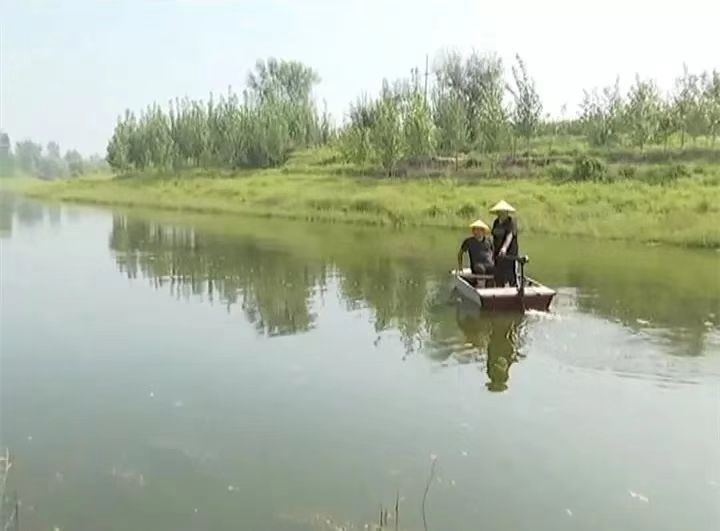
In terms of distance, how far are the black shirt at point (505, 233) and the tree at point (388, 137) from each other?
26432 mm

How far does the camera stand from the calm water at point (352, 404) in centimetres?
596

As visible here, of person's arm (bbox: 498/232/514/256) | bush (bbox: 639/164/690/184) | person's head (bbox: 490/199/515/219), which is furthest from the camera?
bush (bbox: 639/164/690/184)

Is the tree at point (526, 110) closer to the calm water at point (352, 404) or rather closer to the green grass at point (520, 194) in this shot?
the green grass at point (520, 194)

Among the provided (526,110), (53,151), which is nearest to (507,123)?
(526,110)

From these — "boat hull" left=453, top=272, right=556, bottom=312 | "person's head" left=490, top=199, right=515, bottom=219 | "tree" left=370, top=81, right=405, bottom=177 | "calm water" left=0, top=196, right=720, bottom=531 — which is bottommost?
"calm water" left=0, top=196, right=720, bottom=531

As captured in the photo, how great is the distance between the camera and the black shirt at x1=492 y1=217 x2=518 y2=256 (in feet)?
43.6

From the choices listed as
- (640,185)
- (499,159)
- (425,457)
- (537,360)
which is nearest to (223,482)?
(425,457)

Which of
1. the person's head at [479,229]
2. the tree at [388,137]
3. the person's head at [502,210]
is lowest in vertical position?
the person's head at [479,229]

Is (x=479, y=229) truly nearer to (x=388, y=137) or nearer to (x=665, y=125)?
(x=388, y=137)

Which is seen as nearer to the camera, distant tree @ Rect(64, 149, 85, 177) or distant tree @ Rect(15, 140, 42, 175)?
distant tree @ Rect(15, 140, 42, 175)

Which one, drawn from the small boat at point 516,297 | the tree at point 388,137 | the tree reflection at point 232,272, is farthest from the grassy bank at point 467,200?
the small boat at point 516,297

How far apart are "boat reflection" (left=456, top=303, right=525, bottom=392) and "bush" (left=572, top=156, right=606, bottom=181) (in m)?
20.6

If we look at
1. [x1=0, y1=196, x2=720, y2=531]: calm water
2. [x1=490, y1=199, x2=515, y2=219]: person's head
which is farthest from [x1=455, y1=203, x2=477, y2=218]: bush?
[x1=490, y1=199, x2=515, y2=219]: person's head

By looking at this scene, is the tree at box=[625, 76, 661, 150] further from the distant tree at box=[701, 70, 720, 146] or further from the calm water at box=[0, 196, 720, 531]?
the calm water at box=[0, 196, 720, 531]
